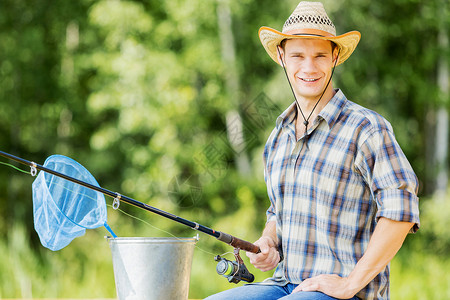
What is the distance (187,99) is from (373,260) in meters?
6.98

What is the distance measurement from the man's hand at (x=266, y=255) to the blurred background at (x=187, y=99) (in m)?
5.43

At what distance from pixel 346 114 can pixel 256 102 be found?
6568 mm

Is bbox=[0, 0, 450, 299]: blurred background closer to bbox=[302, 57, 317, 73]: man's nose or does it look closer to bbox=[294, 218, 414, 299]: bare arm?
bbox=[302, 57, 317, 73]: man's nose

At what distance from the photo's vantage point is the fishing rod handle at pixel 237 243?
1.88m

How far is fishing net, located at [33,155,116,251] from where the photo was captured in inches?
70.1

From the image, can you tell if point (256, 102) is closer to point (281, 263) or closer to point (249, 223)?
point (249, 223)

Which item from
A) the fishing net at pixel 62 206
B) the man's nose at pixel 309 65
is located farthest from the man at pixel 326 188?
the fishing net at pixel 62 206

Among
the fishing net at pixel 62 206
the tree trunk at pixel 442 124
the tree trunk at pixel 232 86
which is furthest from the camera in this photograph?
the tree trunk at pixel 232 86

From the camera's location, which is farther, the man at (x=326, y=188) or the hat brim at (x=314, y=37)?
the hat brim at (x=314, y=37)

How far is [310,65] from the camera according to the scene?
1.84 meters

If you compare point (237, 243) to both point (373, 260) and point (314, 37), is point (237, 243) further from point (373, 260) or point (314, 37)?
point (314, 37)

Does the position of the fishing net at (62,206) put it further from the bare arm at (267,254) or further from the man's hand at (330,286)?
the man's hand at (330,286)

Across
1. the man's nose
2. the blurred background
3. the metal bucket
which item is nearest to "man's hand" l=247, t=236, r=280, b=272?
the metal bucket

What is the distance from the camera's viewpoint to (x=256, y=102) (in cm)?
834
